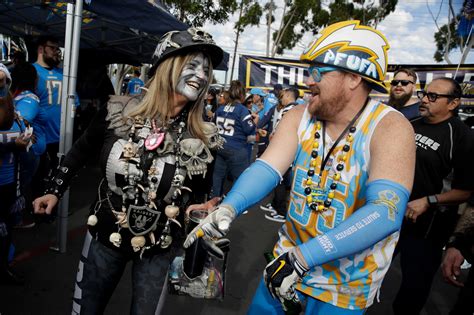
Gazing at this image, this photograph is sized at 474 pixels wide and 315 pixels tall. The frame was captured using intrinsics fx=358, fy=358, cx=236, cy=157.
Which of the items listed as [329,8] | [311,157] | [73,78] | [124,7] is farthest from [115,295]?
[329,8]

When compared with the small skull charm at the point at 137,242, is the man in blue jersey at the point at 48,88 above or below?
above

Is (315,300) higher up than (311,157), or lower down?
lower down

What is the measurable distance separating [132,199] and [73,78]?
2.32 metres

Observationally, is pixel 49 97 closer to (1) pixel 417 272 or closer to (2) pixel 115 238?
(2) pixel 115 238

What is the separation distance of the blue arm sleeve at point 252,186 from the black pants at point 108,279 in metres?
0.69

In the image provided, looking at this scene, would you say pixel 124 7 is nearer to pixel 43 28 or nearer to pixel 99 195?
pixel 99 195

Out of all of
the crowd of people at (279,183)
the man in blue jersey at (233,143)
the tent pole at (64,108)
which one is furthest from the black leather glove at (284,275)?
the man in blue jersey at (233,143)

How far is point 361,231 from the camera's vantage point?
46.9 inches

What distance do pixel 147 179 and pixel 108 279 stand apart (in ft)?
1.84

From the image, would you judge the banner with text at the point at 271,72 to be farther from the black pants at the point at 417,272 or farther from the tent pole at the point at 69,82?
the black pants at the point at 417,272

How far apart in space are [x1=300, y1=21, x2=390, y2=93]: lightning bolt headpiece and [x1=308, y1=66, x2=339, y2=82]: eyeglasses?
0.09 feet

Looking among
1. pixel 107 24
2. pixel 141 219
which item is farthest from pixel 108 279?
pixel 107 24

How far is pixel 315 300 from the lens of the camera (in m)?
1.68

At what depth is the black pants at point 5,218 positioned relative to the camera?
2928mm
